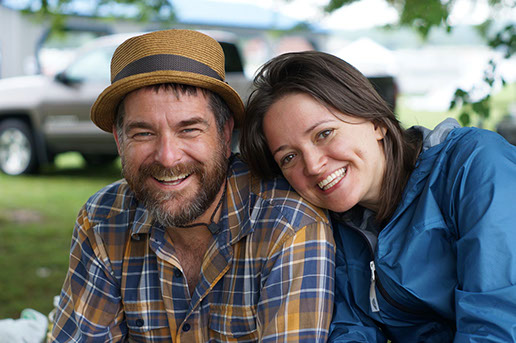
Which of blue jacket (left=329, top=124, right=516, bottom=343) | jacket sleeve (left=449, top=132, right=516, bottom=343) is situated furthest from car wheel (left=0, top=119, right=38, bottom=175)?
jacket sleeve (left=449, top=132, right=516, bottom=343)

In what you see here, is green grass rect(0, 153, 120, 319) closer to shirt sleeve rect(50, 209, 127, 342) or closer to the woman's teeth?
shirt sleeve rect(50, 209, 127, 342)

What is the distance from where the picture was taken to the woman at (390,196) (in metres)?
1.61

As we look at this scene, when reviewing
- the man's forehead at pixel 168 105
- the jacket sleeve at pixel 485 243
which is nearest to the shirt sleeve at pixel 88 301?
the man's forehead at pixel 168 105

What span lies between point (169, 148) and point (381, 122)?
32.2 inches

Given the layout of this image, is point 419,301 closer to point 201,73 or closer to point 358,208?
point 358,208

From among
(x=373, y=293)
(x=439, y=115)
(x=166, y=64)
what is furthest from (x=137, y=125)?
(x=439, y=115)

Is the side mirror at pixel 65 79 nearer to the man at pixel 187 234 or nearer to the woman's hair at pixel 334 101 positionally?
the man at pixel 187 234

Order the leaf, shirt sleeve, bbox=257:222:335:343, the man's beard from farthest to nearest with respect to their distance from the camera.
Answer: the leaf, the man's beard, shirt sleeve, bbox=257:222:335:343

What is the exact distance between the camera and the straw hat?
6.45 feet

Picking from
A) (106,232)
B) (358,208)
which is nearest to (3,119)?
(106,232)

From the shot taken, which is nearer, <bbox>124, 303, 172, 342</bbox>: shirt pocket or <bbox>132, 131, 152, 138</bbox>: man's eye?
<bbox>132, 131, 152, 138</bbox>: man's eye

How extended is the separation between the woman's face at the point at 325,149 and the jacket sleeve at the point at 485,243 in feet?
1.12

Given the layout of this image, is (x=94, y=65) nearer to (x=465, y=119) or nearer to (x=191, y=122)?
(x=465, y=119)

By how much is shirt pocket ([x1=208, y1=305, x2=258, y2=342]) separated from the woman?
32 centimetres
